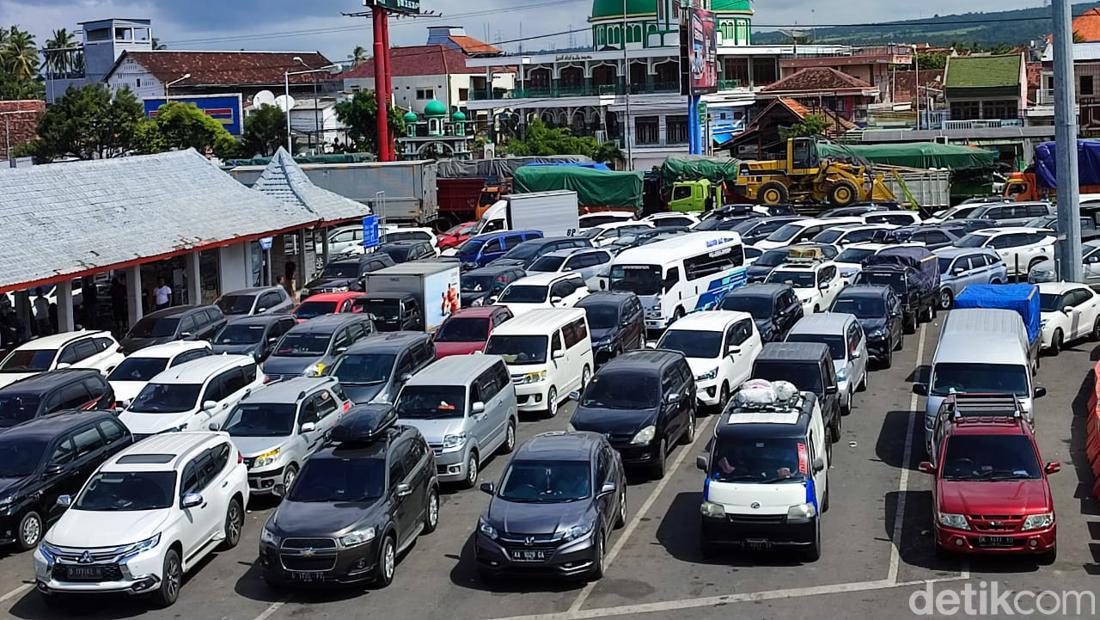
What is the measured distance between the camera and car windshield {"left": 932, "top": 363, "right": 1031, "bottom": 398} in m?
21.4

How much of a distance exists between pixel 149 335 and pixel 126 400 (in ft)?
17.3

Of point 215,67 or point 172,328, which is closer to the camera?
point 172,328

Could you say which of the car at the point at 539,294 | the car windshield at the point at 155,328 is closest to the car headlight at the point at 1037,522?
the car at the point at 539,294

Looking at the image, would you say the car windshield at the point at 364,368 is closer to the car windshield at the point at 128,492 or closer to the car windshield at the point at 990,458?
the car windshield at the point at 128,492

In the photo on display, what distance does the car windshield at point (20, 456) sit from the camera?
19250 mm

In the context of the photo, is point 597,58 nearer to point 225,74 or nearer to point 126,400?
point 225,74

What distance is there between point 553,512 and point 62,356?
1507cm

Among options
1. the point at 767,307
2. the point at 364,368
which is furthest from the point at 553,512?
the point at 767,307

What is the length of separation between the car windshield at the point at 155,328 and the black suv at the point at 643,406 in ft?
41.0

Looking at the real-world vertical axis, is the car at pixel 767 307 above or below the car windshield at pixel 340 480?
above

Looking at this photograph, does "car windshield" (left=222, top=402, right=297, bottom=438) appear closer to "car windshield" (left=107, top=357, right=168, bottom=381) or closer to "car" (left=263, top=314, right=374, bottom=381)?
"car" (left=263, top=314, right=374, bottom=381)

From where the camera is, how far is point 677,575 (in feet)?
55.3

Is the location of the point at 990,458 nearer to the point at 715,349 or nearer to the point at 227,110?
the point at 715,349

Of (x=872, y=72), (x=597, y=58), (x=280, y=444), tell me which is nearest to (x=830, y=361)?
(x=280, y=444)
